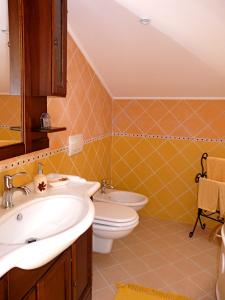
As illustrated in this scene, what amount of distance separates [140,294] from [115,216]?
0.60 metres

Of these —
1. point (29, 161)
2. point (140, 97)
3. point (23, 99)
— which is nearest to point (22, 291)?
point (29, 161)

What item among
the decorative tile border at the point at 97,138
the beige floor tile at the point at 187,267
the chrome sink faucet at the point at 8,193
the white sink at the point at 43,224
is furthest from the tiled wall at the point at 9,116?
the beige floor tile at the point at 187,267

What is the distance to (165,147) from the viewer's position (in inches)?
128

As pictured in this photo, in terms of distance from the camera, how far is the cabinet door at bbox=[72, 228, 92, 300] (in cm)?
160

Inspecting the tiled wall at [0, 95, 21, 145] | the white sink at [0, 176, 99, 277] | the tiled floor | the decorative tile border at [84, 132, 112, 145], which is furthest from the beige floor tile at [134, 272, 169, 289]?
the tiled wall at [0, 95, 21, 145]

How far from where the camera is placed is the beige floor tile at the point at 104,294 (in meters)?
2.01

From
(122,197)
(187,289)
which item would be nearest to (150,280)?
(187,289)

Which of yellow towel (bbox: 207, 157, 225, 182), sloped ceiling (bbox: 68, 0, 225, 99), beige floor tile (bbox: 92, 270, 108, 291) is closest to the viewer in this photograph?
sloped ceiling (bbox: 68, 0, 225, 99)

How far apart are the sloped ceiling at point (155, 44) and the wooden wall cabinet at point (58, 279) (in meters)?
1.52

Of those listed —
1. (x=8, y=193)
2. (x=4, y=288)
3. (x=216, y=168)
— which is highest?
(x=8, y=193)

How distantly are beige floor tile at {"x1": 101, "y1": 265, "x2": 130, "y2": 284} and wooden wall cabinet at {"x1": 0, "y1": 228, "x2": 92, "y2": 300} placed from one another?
35 centimetres

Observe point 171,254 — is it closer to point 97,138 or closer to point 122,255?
point 122,255

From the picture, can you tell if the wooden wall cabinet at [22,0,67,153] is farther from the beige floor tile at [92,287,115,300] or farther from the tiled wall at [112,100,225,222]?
the tiled wall at [112,100,225,222]

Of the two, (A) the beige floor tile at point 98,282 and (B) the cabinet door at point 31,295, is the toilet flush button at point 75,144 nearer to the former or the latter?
(A) the beige floor tile at point 98,282
